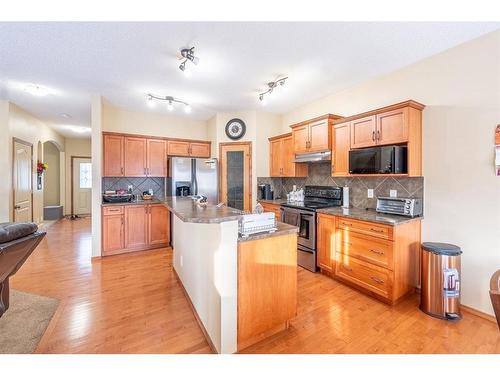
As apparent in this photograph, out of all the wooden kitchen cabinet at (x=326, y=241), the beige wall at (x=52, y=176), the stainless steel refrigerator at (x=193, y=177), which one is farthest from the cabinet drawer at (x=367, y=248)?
the beige wall at (x=52, y=176)

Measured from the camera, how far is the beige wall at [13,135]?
4188 millimetres

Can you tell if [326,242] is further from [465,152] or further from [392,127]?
[465,152]

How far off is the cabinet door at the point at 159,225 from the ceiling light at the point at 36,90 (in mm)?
2484

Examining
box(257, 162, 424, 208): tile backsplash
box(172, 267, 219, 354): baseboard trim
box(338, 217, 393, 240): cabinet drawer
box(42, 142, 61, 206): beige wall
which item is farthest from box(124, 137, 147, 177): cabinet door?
box(42, 142, 61, 206): beige wall

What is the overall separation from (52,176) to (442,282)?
33.3 feet

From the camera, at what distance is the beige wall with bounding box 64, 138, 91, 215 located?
307 inches

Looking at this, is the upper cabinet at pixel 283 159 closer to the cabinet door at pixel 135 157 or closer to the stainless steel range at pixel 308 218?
the stainless steel range at pixel 308 218

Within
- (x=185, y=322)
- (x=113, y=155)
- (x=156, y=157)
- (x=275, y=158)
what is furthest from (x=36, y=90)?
(x=185, y=322)

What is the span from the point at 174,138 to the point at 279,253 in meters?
3.86

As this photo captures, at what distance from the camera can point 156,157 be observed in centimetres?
468

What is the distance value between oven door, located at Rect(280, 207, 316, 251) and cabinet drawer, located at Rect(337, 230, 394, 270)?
15.7 inches
